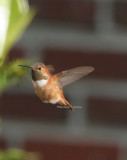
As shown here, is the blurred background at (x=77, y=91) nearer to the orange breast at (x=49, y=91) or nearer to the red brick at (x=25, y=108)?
the red brick at (x=25, y=108)

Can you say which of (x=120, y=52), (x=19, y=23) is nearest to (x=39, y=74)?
(x=19, y=23)

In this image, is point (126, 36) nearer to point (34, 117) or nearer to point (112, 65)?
point (112, 65)

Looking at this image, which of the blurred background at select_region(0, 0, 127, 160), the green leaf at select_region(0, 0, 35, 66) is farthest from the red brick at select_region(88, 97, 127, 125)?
the green leaf at select_region(0, 0, 35, 66)

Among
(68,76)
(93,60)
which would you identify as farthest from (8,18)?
(93,60)

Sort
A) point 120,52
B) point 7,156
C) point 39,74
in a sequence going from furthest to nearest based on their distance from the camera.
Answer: point 120,52, point 7,156, point 39,74

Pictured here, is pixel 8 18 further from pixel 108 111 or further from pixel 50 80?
pixel 108 111

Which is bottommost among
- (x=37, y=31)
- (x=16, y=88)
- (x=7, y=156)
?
(x=7, y=156)
